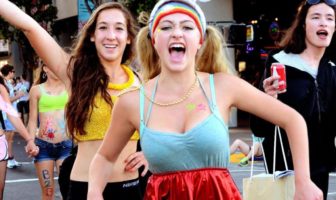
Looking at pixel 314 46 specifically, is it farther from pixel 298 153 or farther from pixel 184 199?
pixel 184 199

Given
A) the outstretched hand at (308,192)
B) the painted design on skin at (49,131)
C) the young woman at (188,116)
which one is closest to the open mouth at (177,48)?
the young woman at (188,116)

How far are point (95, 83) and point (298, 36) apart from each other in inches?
57.7

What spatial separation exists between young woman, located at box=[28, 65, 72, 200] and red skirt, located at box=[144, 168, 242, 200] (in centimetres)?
422

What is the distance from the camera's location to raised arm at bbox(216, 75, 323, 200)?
9.80 feet

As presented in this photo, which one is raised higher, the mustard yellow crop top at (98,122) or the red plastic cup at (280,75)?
the red plastic cup at (280,75)

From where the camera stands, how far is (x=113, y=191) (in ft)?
13.7

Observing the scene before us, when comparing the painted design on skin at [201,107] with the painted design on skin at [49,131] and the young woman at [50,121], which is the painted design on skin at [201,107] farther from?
the painted design on skin at [49,131]

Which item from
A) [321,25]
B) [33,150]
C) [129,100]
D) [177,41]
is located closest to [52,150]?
[33,150]

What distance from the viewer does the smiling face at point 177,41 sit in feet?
9.94

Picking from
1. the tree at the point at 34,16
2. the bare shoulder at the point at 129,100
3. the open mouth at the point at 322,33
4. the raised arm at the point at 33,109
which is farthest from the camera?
the tree at the point at 34,16

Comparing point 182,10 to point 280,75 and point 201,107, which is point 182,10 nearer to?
point 201,107

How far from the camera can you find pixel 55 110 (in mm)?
7305

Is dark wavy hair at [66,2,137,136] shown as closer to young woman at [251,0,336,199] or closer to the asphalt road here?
young woman at [251,0,336,199]

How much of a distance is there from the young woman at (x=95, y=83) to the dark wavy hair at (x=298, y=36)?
112 cm
